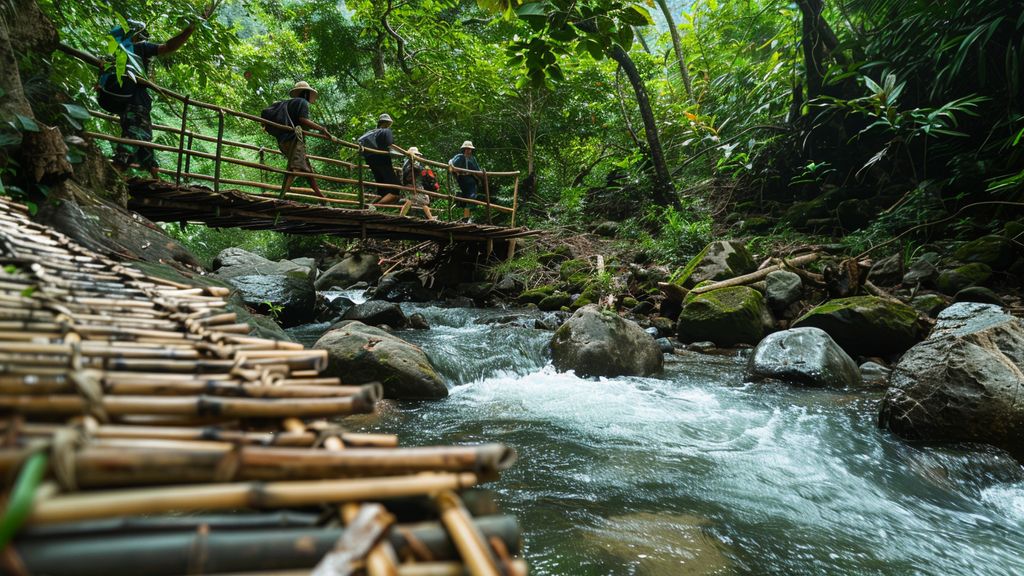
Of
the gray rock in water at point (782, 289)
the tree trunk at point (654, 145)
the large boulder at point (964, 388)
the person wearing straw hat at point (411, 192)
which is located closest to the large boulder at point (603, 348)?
the gray rock in water at point (782, 289)

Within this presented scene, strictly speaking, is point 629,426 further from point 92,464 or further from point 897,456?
point 92,464

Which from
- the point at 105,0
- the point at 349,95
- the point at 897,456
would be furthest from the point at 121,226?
the point at 349,95

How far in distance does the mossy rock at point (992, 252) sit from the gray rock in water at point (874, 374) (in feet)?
7.49

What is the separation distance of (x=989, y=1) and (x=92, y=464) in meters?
9.60

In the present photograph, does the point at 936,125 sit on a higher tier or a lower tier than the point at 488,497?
higher

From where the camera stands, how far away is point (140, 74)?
504 centimetres

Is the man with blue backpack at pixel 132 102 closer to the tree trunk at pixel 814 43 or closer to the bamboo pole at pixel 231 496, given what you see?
the bamboo pole at pixel 231 496

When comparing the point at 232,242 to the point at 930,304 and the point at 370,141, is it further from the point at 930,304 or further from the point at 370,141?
the point at 930,304

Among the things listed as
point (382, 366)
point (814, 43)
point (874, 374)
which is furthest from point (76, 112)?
point (814, 43)

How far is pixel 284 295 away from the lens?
8234 mm

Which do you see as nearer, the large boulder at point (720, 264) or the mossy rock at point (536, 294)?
the large boulder at point (720, 264)

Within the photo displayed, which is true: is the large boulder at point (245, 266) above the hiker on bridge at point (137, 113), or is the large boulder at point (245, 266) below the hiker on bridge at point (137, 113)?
below

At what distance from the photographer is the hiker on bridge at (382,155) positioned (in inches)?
333

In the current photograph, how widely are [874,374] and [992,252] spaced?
2.60m
